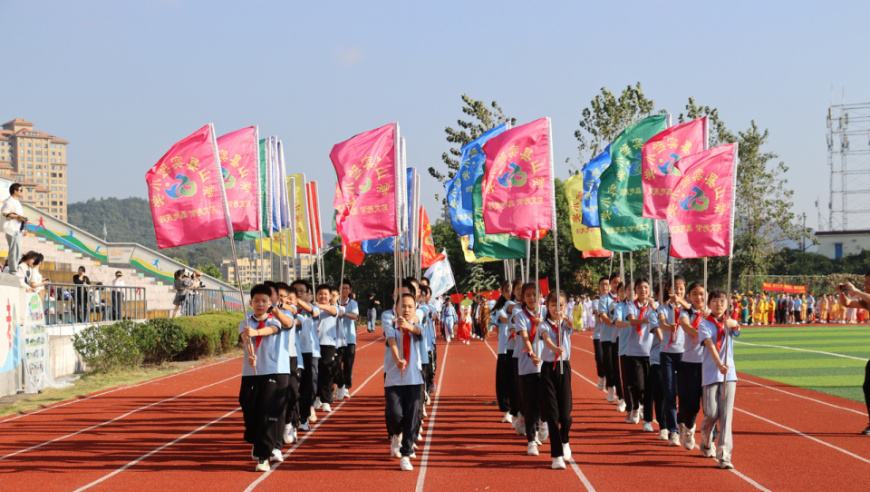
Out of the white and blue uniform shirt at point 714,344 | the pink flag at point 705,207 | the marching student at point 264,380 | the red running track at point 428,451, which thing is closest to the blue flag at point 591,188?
the red running track at point 428,451

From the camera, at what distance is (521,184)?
9375 millimetres

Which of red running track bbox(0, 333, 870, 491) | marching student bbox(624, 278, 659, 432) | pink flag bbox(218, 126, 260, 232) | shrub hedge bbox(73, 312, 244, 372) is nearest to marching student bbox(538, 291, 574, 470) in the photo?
red running track bbox(0, 333, 870, 491)

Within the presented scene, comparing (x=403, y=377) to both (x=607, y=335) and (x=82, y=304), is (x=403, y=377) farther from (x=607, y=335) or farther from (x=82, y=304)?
(x=82, y=304)

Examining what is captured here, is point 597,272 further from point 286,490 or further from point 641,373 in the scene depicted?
point 286,490

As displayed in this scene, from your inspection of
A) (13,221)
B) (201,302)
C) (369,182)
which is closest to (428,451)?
(369,182)

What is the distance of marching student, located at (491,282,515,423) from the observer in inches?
411

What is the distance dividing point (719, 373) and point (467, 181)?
779 cm

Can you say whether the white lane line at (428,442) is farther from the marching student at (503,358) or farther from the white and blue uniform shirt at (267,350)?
the white and blue uniform shirt at (267,350)

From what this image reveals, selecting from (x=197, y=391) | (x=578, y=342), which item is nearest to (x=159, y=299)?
(x=578, y=342)

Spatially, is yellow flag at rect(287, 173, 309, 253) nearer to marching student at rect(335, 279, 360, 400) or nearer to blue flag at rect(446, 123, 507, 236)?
blue flag at rect(446, 123, 507, 236)

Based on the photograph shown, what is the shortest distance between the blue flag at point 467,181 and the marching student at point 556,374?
17.6 ft

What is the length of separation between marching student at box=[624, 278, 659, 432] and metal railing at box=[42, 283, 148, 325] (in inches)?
432

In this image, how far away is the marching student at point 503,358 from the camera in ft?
34.3

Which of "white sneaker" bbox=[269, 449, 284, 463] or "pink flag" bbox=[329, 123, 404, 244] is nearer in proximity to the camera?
"white sneaker" bbox=[269, 449, 284, 463]
